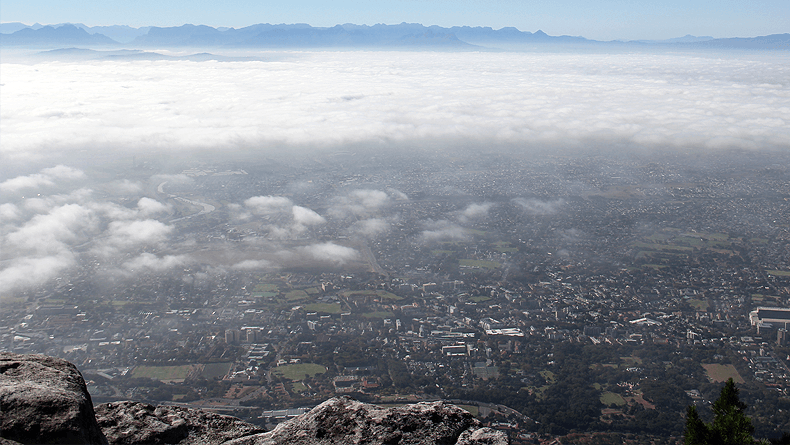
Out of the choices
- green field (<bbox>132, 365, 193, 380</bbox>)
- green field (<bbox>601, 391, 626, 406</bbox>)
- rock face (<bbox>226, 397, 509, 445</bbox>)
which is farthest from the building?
rock face (<bbox>226, 397, 509, 445</bbox>)

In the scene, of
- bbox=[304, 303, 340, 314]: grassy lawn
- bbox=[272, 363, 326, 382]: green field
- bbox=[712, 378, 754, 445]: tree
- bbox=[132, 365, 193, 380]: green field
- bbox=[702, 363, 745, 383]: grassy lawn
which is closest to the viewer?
bbox=[712, 378, 754, 445]: tree

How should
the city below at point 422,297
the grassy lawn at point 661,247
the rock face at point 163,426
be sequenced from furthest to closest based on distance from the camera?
1. the grassy lawn at point 661,247
2. the city below at point 422,297
3. the rock face at point 163,426

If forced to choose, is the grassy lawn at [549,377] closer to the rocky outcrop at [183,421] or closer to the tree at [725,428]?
the tree at [725,428]

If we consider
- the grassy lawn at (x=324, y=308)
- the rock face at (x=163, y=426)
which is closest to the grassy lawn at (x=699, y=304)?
the grassy lawn at (x=324, y=308)

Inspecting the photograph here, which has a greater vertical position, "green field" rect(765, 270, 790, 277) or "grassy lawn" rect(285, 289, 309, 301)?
"green field" rect(765, 270, 790, 277)

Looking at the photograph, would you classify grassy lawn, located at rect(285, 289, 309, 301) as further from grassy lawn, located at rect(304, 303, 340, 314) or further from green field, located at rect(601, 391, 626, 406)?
green field, located at rect(601, 391, 626, 406)

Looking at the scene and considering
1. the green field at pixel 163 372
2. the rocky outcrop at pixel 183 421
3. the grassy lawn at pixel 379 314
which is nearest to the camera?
the rocky outcrop at pixel 183 421
